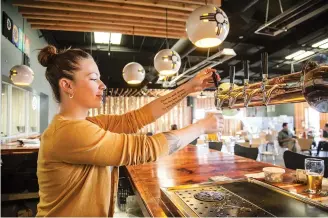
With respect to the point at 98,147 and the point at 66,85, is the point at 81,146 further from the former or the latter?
the point at 66,85

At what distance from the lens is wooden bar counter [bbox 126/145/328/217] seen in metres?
1.24

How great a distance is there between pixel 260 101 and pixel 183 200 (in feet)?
→ 2.29

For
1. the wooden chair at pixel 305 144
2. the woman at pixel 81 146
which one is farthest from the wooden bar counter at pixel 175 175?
the wooden chair at pixel 305 144

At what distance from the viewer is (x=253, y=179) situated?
148cm

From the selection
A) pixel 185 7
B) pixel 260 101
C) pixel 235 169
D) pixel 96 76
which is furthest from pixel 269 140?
pixel 96 76

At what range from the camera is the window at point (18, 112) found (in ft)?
14.1

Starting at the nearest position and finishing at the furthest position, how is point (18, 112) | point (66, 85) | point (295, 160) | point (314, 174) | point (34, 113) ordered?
point (66, 85), point (314, 174), point (295, 160), point (18, 112), point (34, 113)

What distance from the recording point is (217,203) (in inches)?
43.2

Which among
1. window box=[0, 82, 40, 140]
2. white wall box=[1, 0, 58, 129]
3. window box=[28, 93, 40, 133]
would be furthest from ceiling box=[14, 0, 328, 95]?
window box=[28, 93, 40, 133]

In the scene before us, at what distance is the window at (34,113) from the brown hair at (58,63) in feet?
14.7

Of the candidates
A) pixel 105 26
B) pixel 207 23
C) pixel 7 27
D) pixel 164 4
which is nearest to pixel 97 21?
pixel 105 26

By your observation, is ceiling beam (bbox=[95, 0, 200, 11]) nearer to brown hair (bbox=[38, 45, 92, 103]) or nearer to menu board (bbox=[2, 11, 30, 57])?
menu board (bbox=[2, 11, 30, 57])

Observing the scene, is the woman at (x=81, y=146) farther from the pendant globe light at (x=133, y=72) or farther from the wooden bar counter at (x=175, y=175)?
the pendant globe light at (x=133, y=72)

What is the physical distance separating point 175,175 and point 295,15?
2847 millimetres
